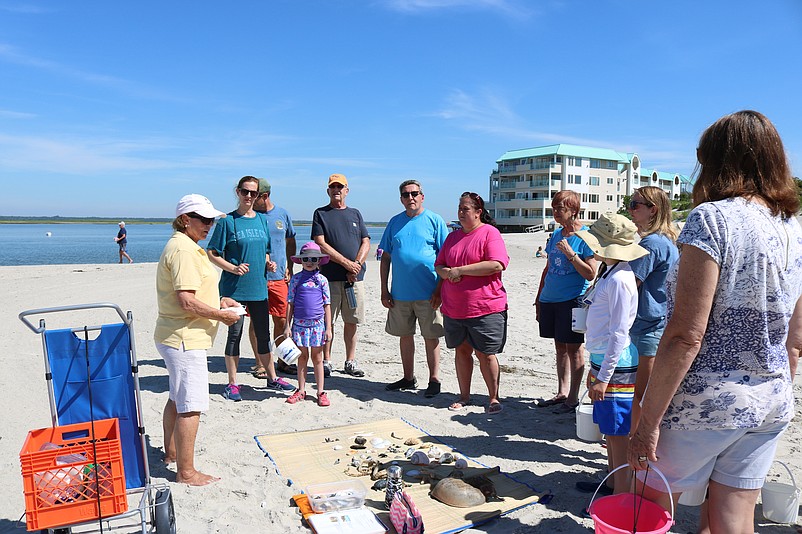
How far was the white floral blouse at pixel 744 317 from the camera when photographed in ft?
6.73

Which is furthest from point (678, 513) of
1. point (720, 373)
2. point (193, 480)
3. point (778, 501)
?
point (193, 480)

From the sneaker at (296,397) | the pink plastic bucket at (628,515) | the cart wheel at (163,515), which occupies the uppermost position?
the pink plastic bucket at (628,515)

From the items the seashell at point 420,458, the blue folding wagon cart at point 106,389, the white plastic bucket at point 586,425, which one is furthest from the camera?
the white plastic bucket at point 586,425

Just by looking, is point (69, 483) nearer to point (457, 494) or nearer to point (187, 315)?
point (187, 315)

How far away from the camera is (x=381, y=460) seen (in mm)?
4523

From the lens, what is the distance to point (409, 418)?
5609mm

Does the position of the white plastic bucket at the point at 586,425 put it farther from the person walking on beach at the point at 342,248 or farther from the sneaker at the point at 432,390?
the person walking on beach at the point at 342,248

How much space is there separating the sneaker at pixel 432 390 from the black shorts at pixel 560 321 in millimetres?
1417

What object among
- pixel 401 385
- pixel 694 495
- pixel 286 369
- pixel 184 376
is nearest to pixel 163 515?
pixel 184 376

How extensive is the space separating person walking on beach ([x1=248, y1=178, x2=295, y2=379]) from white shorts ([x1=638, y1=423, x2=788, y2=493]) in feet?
16.6

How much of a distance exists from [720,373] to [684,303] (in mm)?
325

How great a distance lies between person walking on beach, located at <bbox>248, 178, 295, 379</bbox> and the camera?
263 inches

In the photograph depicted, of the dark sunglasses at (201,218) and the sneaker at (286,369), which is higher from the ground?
the dark sunglasses at (201,218)

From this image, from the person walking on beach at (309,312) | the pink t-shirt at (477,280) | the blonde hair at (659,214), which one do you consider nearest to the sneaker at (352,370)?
the person walking on beach at (309,312)
